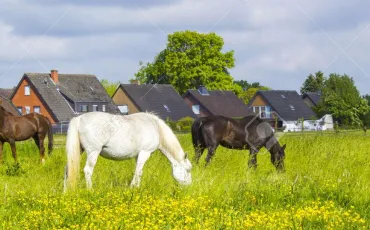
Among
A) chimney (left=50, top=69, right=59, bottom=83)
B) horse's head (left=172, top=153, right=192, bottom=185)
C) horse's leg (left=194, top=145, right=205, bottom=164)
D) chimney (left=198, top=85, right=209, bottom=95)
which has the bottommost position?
horse's head (left=172, top=153, right=192, bottom=185)

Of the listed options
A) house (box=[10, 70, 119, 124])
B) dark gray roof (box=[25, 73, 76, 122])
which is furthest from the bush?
house (box=[10, 70, 119, 124])

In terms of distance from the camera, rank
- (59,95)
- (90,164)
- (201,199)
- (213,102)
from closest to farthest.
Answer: (201,199), (90,164), (59,95), (213,102)

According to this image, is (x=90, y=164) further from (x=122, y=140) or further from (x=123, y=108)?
(x=123, y=108)

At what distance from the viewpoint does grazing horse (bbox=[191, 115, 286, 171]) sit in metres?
15.4

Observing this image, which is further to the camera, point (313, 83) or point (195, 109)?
point (313, 83)

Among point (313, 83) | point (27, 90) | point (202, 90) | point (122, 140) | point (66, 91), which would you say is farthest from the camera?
point (313, 83)

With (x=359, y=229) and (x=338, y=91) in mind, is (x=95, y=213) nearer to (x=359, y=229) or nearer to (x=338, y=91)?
(x=359, y=229)

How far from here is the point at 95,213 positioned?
25.9 feet

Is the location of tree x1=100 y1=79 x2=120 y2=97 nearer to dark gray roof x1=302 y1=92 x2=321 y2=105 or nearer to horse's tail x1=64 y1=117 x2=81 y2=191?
dark gray roof x1=302 y1=92 x2=321 y2=105

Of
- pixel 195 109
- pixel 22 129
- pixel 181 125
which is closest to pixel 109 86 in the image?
pixel 195 109

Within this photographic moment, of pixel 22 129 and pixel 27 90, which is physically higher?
pixel 27 90

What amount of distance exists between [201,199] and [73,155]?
2.95 metres

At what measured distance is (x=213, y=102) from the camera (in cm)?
8150

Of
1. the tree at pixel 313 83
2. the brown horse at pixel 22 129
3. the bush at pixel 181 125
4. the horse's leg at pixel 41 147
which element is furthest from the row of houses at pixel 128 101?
the horse's leg at pixel 41 147
